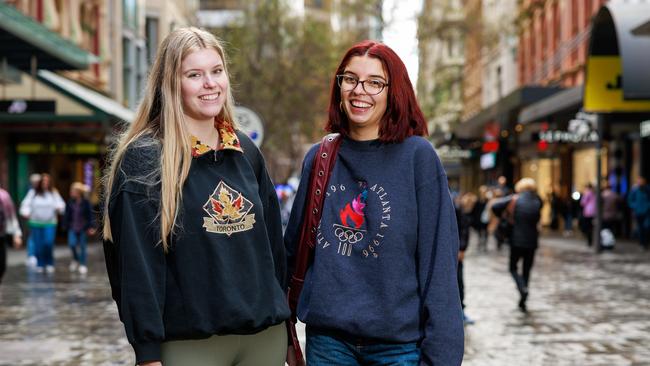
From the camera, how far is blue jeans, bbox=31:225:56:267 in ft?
63.2

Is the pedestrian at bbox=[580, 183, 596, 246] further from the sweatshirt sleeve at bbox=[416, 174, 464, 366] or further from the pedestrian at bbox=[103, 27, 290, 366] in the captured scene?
the pedestrian at bbox=[103, 27, 290, 366]

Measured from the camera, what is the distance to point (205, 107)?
3.66m

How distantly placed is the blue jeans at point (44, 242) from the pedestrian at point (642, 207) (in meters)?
13.5

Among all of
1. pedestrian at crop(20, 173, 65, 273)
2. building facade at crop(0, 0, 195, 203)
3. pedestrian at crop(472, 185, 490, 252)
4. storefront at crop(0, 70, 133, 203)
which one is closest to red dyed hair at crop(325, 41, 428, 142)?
pedestrian at crop(20, 173, 65, 273)

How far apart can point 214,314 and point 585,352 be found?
21.3 feet

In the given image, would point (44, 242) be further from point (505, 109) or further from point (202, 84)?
point (505, 109)

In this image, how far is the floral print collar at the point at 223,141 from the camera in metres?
3.61

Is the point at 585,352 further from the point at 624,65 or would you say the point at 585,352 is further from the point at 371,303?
the point at 624,65

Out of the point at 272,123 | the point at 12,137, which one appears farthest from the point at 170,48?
the point at 272,123

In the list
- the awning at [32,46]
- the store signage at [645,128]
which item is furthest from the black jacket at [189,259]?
the store signage at [645,128]

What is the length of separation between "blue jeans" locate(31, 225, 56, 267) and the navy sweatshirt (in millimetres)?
16188

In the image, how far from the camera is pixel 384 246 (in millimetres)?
3699

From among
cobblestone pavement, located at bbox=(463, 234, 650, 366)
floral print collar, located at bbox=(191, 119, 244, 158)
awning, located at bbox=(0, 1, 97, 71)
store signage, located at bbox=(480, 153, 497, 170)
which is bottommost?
cobblestone pavement, located at bbox=(463, 234, 650, 366)

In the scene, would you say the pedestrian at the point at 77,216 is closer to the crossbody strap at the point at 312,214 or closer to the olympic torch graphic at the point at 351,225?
the crossbody strap at the point at 312,214
